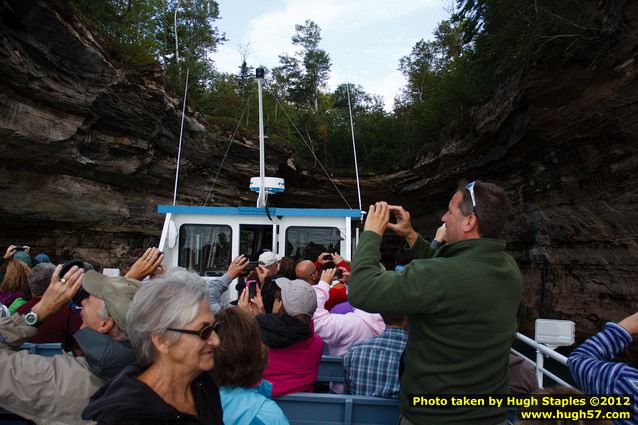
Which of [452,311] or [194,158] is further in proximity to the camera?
[194,158]

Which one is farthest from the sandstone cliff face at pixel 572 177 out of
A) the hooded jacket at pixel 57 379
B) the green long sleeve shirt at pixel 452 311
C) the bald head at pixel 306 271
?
the hooded jacket at pixel 57 379

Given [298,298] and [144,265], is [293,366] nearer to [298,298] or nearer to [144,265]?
[298,298]

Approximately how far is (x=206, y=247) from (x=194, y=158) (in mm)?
9531

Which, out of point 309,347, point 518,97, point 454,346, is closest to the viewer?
point 454,346

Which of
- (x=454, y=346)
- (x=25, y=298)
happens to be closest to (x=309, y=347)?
(x=454, y=346)

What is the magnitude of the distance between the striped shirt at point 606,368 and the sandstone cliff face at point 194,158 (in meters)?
7.87

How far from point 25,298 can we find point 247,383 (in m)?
3.27

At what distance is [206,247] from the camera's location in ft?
22.9

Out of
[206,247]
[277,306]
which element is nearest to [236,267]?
[277,306]

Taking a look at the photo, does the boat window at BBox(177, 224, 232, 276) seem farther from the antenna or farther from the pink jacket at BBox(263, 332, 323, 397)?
the pink jacket at BBox(263, 332, 323, 397)

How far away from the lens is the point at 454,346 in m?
1.73

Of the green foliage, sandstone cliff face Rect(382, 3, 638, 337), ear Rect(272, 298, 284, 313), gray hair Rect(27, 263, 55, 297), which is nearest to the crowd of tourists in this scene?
ear Rect(272, 298, 284, 313)

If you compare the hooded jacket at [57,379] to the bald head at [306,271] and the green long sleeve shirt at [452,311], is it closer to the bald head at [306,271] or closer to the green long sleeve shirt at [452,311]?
the green long sleeve shirt at [452,311]

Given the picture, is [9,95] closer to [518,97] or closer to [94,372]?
[94,372]
